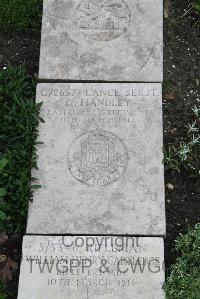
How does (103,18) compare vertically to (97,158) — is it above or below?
above

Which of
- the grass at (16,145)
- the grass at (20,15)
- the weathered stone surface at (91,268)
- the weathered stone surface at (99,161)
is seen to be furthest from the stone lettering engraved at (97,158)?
the grass at (20,15)

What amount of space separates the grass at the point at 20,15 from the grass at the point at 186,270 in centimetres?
251

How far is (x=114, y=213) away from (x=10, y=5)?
2.39m

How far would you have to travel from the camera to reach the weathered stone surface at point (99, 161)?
3967mm

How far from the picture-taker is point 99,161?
414 centimetres

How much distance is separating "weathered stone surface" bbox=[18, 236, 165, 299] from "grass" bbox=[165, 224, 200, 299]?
0.32ft

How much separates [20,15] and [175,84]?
65.3 inches

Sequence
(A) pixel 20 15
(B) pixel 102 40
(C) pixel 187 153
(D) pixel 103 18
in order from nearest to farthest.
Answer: (C) pixel 187 153, (B) pixel 102 40, (D) pixel 103 18, (A) pixel 20 15

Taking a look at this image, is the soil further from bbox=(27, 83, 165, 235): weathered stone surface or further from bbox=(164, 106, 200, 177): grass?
bbox=(27, 83, 165, 235): weathered stone surface

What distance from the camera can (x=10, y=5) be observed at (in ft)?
16.5

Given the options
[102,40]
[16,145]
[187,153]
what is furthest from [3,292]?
[102,40]

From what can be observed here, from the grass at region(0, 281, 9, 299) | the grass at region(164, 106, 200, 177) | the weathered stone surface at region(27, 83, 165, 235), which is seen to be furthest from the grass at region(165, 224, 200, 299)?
the grass at region(0, 281, 9, 299)

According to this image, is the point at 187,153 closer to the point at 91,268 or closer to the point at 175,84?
the point at 175,84

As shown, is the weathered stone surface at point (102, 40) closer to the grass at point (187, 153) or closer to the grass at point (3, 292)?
the grass at point (187, 153)
